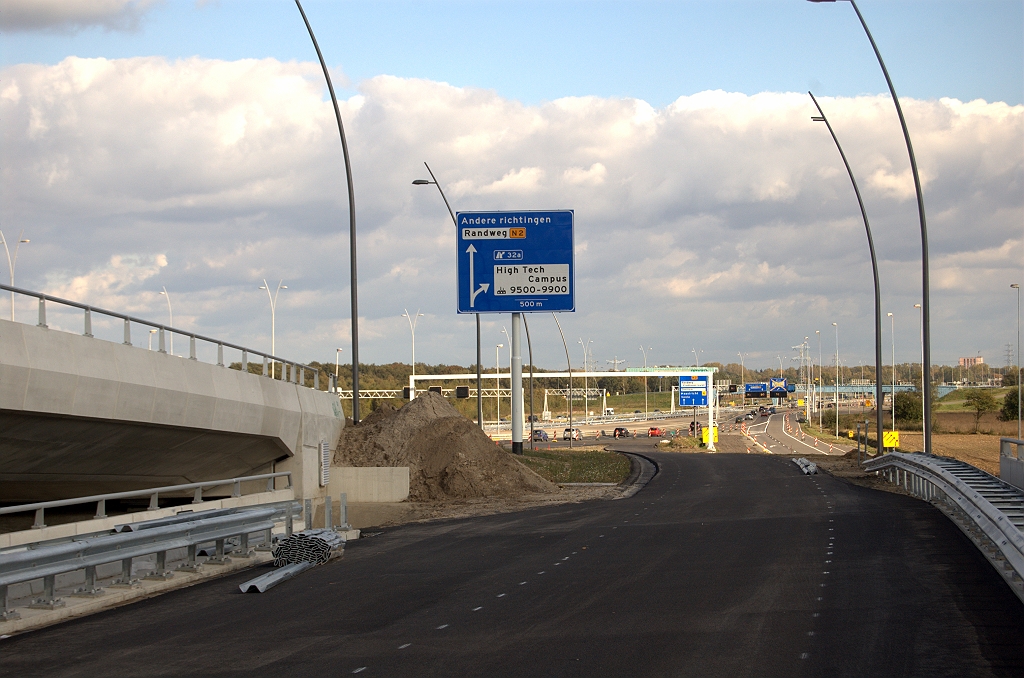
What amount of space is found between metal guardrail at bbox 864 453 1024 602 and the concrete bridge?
14325 mm

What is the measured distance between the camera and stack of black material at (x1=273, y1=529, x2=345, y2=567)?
46.8ft

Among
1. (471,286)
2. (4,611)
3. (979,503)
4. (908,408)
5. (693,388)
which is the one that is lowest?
(908,408)

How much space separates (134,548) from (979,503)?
11540 mm

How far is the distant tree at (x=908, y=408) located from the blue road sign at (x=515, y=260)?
83.7m

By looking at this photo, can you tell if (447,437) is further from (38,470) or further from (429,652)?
(429,652)

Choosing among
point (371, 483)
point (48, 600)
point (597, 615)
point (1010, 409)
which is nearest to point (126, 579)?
point (48, 600)

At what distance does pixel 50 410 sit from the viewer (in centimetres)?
1630

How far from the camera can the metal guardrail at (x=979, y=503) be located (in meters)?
11.5

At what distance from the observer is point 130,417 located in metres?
18.5

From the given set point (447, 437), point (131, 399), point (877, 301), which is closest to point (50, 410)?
point (131, 399)

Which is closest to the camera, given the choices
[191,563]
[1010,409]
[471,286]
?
[191,563]

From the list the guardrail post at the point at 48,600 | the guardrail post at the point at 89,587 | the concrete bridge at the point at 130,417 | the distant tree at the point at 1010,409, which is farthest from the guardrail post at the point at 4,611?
the distant tree at the point at 1010,409

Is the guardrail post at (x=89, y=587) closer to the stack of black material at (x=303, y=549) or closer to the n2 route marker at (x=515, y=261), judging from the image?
the stack of black material at (x=303, y=549)

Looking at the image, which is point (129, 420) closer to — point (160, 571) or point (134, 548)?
point (160, 571)
